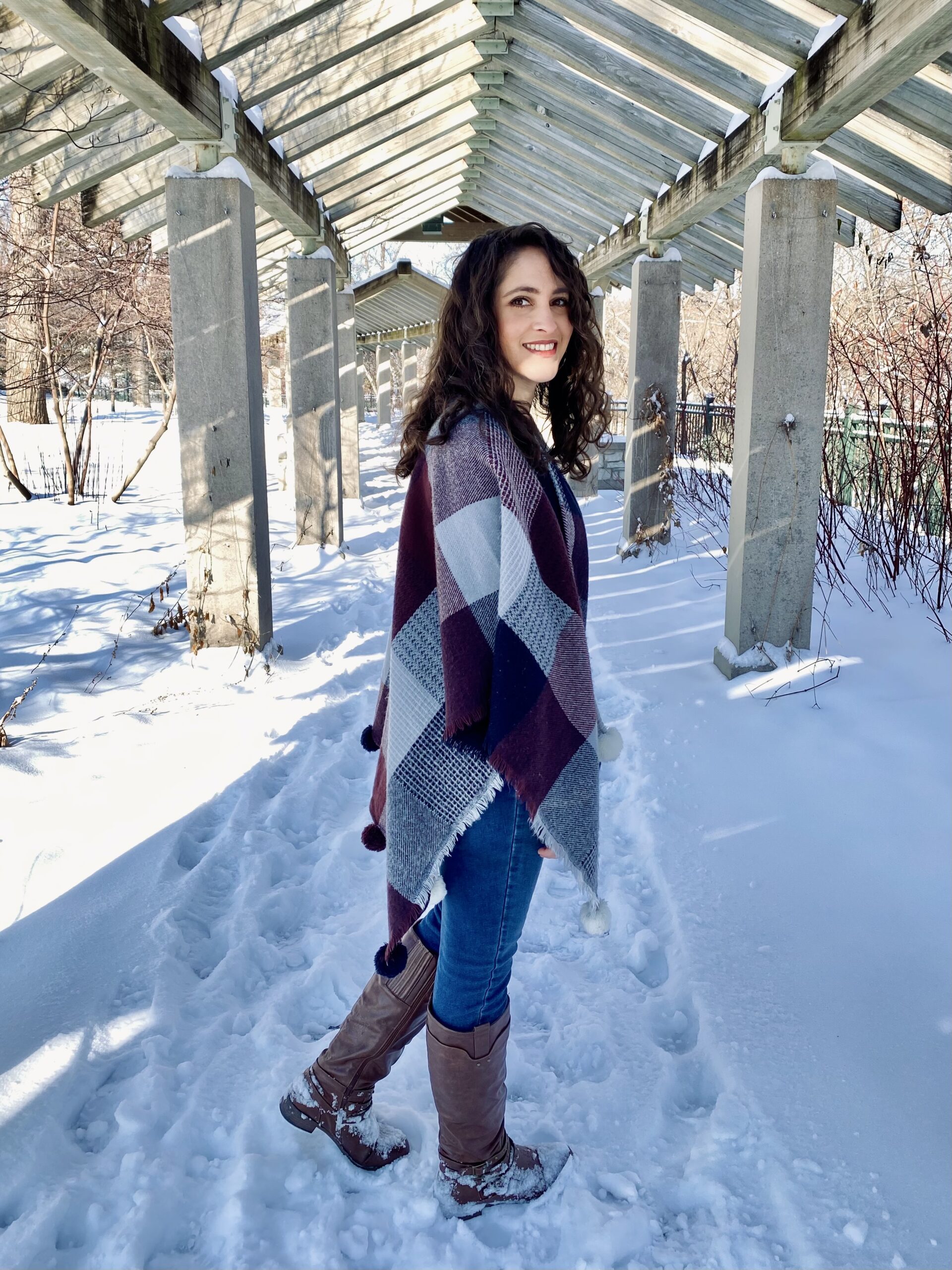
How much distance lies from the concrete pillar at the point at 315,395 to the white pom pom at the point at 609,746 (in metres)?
7.84

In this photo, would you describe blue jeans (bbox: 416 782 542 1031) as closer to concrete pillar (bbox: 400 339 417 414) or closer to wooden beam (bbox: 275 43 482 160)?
wooden beam (bbox: 275 43 482 160)

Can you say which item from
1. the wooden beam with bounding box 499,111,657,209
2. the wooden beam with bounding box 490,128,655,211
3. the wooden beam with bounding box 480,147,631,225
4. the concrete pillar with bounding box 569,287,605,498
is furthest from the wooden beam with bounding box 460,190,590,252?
the wooden beam with bounding box 499,111,657,209

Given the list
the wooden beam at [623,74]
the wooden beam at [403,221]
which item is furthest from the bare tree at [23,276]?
the wooden beam at [623,74]

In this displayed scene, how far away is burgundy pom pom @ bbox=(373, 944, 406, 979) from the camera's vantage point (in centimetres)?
167

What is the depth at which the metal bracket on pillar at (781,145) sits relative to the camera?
4215mm

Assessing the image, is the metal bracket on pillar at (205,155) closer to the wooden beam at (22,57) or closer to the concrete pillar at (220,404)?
the concrete pillar at (220,404)

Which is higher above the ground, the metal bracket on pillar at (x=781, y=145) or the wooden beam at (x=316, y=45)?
the wooden beam at (x=316, y=45)

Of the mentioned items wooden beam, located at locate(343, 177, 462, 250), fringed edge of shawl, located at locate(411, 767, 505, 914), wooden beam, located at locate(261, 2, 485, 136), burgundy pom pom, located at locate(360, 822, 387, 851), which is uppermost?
wooden beam, located at locate(343, 177, 462, 250)

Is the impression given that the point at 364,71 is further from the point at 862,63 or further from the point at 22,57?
the point at 862,63

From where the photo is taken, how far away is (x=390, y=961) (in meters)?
1.68

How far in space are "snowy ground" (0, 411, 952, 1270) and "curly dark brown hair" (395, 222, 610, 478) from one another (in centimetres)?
147

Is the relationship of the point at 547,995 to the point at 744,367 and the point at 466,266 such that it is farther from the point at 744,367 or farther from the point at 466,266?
the point at 744,367

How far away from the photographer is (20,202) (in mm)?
8141

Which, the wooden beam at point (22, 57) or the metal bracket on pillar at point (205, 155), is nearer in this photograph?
the wooden beam at point (22, 57)
